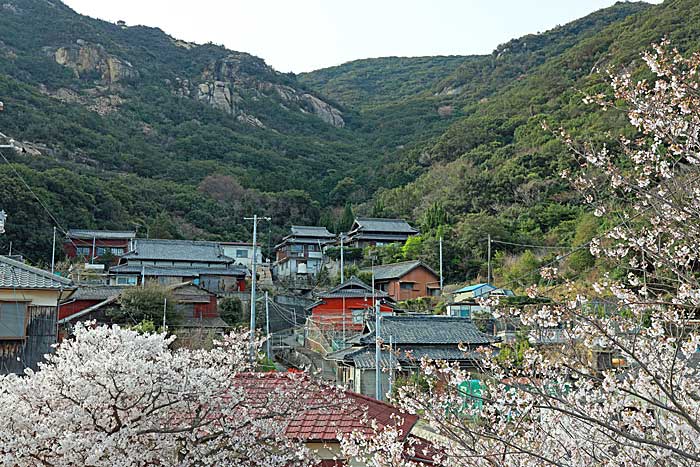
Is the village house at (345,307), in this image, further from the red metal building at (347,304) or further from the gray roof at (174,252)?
the gray roof at (174,252)

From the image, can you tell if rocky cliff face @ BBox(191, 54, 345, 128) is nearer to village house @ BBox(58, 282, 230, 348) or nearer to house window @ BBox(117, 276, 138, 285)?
house window @ BBox(117, 276, 138, 285)

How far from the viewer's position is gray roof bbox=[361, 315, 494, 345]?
2120 cm

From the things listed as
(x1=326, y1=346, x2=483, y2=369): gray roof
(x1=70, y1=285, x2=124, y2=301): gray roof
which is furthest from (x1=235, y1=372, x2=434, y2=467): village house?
(x1=70, y1=285, x2=124, y2=301): gray roof

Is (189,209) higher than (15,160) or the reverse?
the reverse

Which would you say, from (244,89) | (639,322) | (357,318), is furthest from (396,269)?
(244,89)

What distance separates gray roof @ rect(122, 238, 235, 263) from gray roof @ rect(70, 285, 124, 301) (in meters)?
7.79

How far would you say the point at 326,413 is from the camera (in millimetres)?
7934

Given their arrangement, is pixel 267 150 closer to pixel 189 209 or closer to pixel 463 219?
pixel 189 209

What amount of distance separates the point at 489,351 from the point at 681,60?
280 centimetres

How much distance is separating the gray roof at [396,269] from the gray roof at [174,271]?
327 inches

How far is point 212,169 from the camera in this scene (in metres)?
63.2

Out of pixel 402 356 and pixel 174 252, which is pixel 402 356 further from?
pixel 174 252

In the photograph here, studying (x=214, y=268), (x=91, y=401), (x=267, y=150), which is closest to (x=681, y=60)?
(x=91, y=401)

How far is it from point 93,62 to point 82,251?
156 feet
